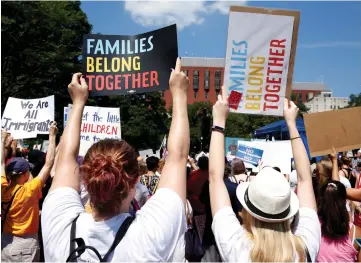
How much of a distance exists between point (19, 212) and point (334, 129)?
3.48m

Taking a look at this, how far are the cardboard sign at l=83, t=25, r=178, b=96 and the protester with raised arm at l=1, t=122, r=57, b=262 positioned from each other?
1354 mm

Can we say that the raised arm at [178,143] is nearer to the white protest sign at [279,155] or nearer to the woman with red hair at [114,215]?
the woman with red hair at [114,215]

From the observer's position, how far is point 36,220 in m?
4.57

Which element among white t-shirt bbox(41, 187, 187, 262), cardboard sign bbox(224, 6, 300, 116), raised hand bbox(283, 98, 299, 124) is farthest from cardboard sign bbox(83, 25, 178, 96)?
white t-shirt bbox(41, 187, 187, 262)

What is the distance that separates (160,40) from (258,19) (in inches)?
45.9

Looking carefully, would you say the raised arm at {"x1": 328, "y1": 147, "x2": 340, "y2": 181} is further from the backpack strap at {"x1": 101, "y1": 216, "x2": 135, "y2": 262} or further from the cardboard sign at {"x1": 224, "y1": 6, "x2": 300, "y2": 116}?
the backpack strap at {"x1": 101, "y1": 216, "x2": 135, "y2": 262}

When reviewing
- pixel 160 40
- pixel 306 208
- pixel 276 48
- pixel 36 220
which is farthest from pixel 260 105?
pixel 36 220

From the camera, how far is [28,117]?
28.1ft

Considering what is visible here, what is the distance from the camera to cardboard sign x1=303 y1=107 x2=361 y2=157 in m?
4.83

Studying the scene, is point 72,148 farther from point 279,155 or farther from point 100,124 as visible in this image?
point 279,155

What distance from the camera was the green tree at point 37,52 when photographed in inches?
1002

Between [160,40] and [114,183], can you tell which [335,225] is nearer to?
[114,183]

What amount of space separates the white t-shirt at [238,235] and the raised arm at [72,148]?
73cm

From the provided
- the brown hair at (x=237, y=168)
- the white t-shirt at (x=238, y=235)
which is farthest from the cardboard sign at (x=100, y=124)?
the white t-shirt at (x=238, y=235)
